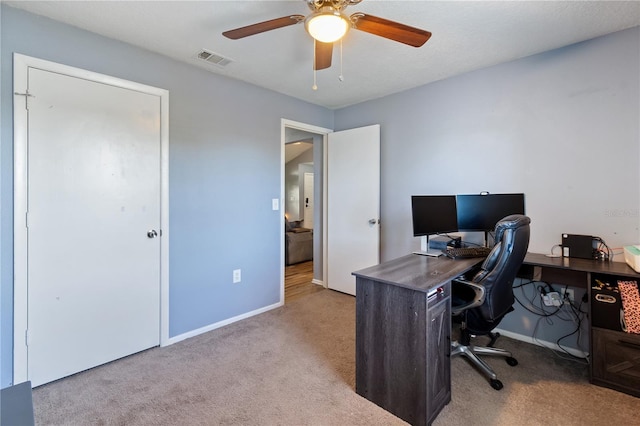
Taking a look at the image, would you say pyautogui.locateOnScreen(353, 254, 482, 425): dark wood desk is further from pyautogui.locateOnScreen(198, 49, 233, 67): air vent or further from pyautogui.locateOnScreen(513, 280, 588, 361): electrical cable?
pyautogui.locateOnScreen(198, 49, 233, 67): air vent

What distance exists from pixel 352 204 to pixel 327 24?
2379 millimetres

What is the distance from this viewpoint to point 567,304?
239cm

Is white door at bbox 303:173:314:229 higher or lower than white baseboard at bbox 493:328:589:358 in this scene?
higher

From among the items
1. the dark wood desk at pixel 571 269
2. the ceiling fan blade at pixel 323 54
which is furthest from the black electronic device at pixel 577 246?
the ceiling fan blade at pixel 323 54

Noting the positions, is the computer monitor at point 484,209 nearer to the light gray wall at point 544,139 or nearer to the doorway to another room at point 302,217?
the light gray wall at point 544,139

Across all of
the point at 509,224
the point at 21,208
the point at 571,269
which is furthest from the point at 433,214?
the point at 21,208

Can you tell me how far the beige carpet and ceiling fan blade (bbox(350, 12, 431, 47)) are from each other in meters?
2.14

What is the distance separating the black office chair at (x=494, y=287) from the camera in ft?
6.02

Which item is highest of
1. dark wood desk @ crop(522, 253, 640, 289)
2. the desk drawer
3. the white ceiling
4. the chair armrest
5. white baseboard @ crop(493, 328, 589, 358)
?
the white ceiling

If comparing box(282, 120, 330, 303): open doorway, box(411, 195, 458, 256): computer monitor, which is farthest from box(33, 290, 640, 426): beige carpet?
box(282, 120, 330, 303): open doorway

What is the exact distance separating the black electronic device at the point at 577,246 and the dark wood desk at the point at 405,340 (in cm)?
112

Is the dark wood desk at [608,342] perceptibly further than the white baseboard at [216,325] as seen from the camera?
No

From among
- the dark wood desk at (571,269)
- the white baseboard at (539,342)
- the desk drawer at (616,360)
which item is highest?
the dark wood desk at (571,269)

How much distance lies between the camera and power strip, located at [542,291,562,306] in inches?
93.2
